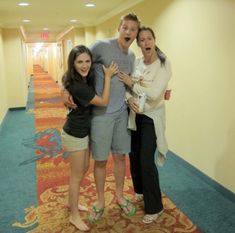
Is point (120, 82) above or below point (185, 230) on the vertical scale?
above

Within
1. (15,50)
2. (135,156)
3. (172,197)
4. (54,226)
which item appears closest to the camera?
(54,226)

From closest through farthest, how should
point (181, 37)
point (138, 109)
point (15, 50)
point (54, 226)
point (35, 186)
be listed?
point (138, 109) < point (54, 226) < point (35, 186) < point (181, 37) < point (15, 50)

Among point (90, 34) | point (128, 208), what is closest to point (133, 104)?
point (128, 208)

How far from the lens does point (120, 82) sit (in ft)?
7.30

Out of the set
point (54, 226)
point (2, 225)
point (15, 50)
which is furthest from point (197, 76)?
point (15, 50)

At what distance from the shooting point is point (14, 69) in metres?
7.54

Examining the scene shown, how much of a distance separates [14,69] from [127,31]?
240 inches

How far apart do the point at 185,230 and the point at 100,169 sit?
2.71ft

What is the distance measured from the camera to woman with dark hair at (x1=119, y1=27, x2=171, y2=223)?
7.18 ft

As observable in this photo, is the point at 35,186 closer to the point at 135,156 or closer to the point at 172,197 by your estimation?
the point at 135,156

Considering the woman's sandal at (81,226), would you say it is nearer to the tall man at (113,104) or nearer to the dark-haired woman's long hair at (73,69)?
the tall man at (113,104)

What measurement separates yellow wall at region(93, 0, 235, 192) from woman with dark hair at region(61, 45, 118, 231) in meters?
1.17

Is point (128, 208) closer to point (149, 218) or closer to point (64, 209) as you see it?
point (149, 218)

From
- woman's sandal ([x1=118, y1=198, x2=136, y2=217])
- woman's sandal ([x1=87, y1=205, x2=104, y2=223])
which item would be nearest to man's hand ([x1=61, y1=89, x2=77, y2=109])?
woman's sandal ([x1=87, y1=205, x2=104, y2=223])
